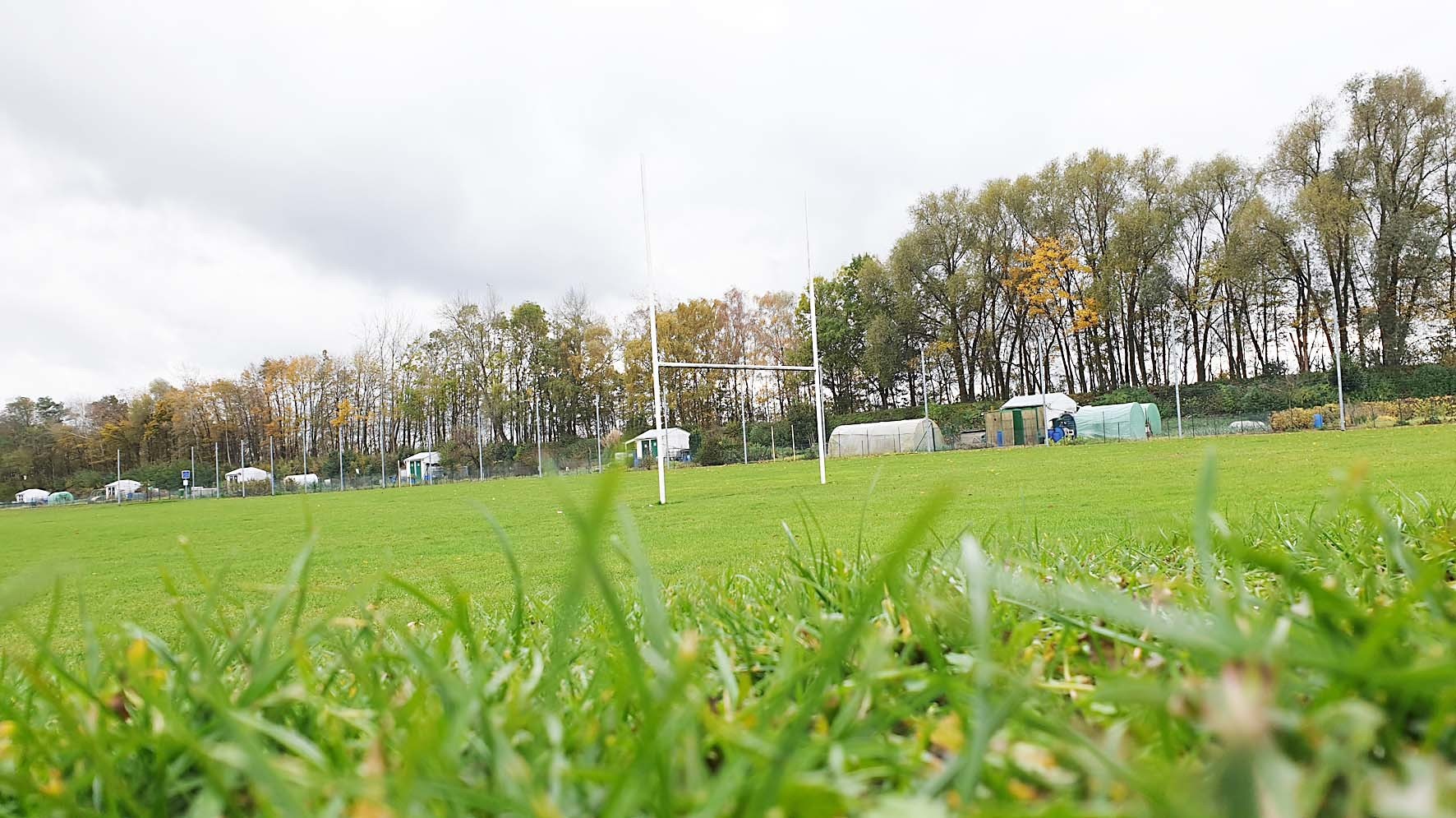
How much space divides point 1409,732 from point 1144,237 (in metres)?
36.9

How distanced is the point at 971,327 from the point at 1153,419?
10030mm

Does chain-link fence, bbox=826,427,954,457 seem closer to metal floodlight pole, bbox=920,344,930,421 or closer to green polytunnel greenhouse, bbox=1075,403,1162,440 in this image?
metal floodlight pole, bbox=920,344,930,421

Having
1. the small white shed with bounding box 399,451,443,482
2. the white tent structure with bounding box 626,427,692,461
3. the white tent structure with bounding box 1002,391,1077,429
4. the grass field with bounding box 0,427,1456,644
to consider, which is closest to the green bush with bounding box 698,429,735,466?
the white tent structure with bounding box 626,427,692,461

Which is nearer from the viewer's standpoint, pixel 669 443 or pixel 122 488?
pixel 669 443

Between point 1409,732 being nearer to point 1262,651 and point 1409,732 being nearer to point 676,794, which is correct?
point 1262,651

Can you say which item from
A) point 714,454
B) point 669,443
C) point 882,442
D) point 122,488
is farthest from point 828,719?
point 122,488

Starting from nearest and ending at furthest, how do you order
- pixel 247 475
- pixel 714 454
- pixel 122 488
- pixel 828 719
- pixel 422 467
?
pixel 828 719 < pixel 714 454 < pixel 422 467 < pixel 247 475 < pixel 122 488

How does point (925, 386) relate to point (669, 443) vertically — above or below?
above

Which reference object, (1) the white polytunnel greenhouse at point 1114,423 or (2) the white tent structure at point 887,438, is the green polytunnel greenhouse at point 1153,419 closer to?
(1) the white polytunnel greenhouse at point 1114,423

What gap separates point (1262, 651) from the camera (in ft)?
1.10

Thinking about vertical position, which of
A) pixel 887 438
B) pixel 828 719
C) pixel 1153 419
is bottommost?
pixel 887 438

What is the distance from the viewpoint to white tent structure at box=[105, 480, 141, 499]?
48.0 metres

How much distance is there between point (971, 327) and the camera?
38531mm

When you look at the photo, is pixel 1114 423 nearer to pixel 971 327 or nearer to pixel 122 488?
pixel 971 327
